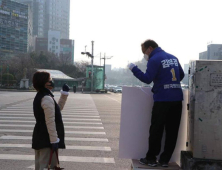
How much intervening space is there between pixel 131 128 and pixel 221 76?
1.43 m

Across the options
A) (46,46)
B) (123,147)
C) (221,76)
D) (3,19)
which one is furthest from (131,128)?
(46,46)

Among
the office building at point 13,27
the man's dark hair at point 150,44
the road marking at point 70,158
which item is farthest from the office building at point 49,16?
the man's dark hair at point 150,44

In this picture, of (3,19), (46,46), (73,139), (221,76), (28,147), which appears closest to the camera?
(221,76)

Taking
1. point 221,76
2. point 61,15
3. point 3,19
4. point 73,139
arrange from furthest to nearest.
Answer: point 61,15, point 3,19, point 73,139, point 221,76

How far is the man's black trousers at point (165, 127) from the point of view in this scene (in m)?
4.05

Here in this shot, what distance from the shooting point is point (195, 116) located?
3.94 m

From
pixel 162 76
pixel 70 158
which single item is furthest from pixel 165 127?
pixel 70 158

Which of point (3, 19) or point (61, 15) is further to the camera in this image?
point (61, 15)

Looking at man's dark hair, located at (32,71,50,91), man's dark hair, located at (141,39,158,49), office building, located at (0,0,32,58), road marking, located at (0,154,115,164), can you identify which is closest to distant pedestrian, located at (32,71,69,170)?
man's dark hair, located at (32,71,50,91)

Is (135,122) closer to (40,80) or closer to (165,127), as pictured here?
(165,127)

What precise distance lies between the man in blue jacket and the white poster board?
0.65 feet

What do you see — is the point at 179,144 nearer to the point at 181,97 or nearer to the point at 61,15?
the point at 181,97

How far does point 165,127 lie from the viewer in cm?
420

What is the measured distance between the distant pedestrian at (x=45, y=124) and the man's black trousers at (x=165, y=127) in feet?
4.13
